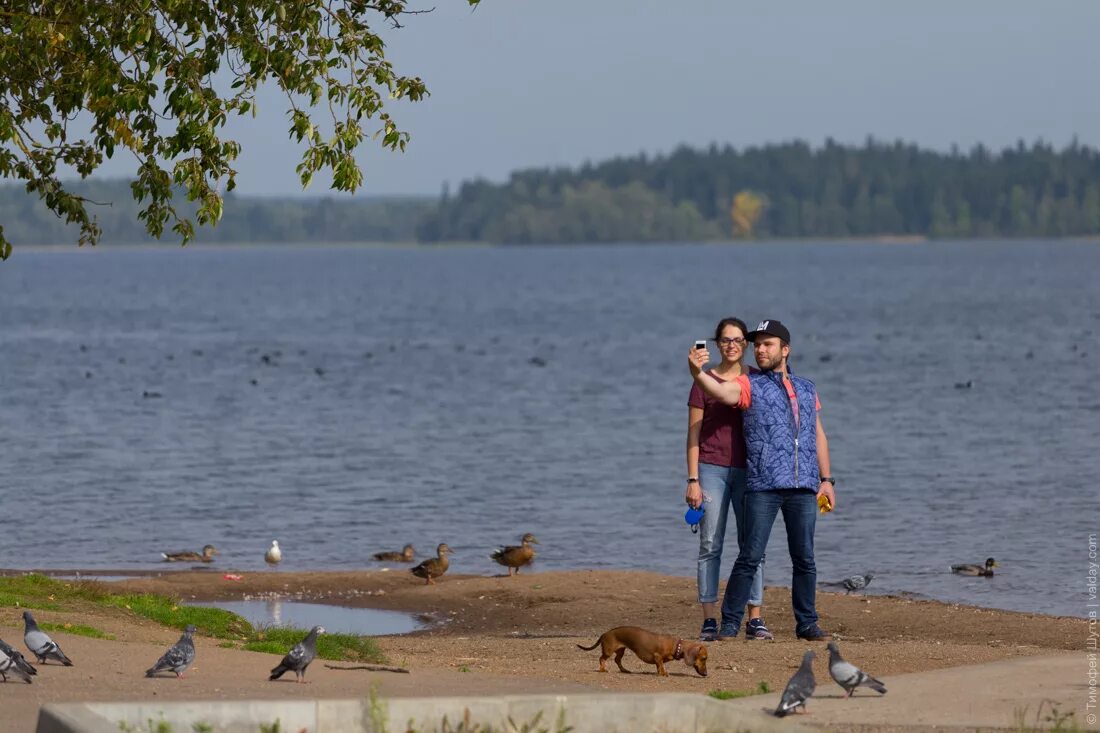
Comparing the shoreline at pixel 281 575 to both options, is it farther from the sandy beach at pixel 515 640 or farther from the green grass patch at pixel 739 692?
the green grass patch at pixel 739 692

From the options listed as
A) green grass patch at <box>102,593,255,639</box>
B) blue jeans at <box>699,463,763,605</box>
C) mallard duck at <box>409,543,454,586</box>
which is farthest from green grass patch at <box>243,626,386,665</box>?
mallard duck at <box>409,543,454,586</box>

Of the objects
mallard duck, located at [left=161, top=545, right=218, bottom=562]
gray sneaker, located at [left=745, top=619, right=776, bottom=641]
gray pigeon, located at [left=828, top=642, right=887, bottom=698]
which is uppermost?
gray pigeon, located at [left=828, top=642, right=887, bottom=698]

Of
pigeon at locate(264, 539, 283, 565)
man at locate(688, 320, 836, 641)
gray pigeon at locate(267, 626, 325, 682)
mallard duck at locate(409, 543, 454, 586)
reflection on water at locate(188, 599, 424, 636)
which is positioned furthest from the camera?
pigeon at locate(264, 539, 283, 565)

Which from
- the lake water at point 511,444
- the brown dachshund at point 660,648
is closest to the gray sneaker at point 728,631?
the brown dachshund at point 660,648

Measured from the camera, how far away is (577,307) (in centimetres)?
11869

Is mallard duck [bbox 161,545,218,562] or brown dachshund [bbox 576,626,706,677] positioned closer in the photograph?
brown dachshund [bbox 576,626,706,677]

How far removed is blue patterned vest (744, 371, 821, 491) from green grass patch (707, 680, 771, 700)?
87.1 inches

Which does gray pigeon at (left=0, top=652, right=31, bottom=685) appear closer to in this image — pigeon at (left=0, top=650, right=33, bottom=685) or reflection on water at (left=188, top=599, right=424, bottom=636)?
pigeon at (left=0, top=650, right=33, bottom=685)

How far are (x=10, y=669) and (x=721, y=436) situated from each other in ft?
17.1

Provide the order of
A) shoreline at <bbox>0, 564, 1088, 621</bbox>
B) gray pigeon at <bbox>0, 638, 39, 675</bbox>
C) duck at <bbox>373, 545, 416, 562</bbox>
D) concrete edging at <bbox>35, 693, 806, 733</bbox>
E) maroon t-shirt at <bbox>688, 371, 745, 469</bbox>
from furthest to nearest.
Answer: duck at <bbox>373, 545, 416, 562</bbox> < shoreline at <bbox>0, 564, 1088, 621</bbox> < maroon t-shirt at <bbox>688, 371, 745, 469</bbox> < gray pigeon at <bbox>0, 638, 39, 675</bbox> < concrete edging at <bbox>35, 693, 806, 733</bbox>

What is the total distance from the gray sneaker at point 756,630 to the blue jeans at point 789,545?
0.40 ft

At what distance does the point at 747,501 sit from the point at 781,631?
3.27 meters

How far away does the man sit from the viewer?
12570 mm

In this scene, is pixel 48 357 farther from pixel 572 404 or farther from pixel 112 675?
pixel 112 675
